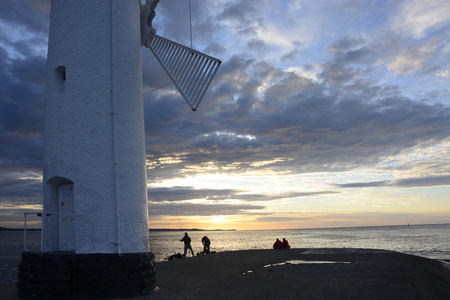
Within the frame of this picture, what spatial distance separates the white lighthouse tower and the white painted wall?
3cm

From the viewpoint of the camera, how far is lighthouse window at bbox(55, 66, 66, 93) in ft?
34.2

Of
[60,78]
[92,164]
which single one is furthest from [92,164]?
[60,78]

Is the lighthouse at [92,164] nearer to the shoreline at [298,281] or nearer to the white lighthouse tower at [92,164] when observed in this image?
the white lighthouse tower at [92,164]

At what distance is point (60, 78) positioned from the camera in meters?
10.6

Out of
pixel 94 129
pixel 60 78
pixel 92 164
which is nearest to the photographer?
pixel 92 164

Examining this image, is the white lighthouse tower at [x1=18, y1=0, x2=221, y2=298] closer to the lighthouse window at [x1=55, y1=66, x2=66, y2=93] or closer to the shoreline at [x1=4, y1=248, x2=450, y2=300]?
the lighthouse window at [x1=55, y1=66, x2=66, y2=93]

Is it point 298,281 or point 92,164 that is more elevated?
point 92,164

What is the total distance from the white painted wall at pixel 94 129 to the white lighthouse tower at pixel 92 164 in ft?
0.08

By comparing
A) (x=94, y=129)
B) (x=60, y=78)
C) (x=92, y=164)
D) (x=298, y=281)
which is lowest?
(x=298, y=281)

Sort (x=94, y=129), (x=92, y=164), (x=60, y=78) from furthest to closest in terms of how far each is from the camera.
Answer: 1. (x=60, y=78)
2. (x=94, y=129)
3. (x=92, y=164)

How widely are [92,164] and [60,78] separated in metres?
2.80

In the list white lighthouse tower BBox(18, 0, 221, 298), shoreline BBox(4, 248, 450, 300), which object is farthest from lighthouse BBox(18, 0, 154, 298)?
shoreline BBox(4, 248, 450, 300)

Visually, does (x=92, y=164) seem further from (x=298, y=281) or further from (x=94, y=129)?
(x=298, y=281)

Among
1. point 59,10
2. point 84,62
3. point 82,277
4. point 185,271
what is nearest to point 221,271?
point 185,271
